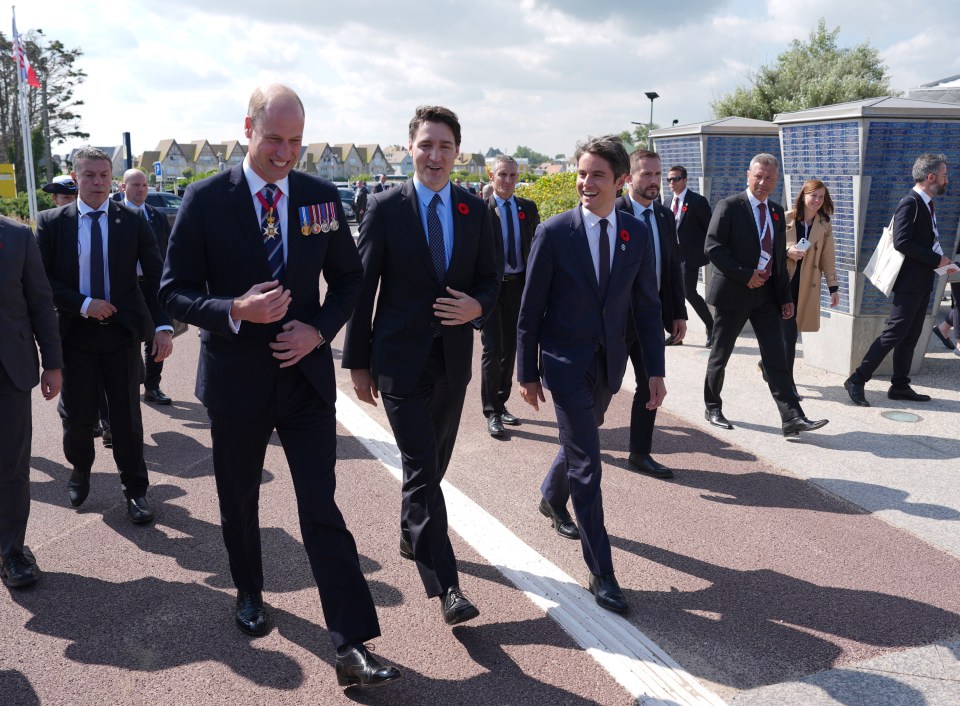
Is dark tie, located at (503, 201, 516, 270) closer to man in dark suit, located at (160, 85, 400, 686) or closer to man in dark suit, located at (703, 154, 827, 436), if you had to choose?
man in dark suit, located at (703, 154, 827, 436)

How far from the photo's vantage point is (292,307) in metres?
3.26

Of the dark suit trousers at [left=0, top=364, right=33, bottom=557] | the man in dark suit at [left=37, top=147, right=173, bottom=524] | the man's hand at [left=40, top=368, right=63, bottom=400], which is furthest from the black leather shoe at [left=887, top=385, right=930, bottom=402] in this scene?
the dark suit trousers at [left=0, top=364, right=33, bottom=557]

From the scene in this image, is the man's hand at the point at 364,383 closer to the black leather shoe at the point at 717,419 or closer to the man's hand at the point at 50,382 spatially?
the man's hand at the point at 50,382

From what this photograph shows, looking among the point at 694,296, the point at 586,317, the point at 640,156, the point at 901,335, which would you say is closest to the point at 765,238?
the point at 640,156

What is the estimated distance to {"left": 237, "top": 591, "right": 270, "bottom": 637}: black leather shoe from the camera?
3.58 meters

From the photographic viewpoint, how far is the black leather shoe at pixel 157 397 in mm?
7715

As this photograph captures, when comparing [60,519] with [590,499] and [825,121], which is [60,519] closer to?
[590,499]

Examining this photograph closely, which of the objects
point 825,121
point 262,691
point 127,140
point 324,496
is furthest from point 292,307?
point 127,140

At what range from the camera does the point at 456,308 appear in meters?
3.67

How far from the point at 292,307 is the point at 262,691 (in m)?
1.45

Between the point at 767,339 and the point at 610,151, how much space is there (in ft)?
10.6

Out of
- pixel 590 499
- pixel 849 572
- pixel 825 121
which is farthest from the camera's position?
pixel 825 121

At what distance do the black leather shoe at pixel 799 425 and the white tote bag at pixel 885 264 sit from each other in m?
1.71

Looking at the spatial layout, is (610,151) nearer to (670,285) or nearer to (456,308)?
(456,308)
